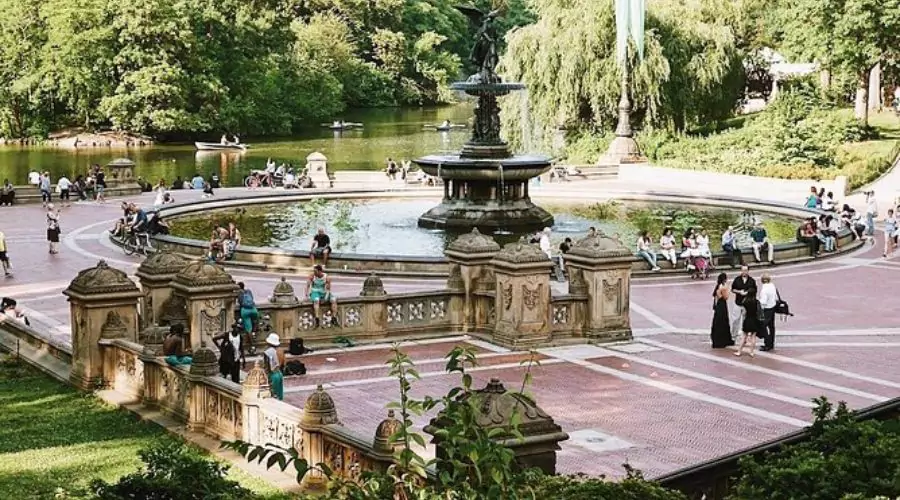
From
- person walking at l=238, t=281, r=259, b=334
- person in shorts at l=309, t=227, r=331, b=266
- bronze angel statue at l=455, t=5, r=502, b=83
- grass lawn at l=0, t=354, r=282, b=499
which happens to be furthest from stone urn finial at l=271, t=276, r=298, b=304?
bronze angel statue at l=455, t=5, r=502, b=83

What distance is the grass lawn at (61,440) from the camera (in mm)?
11305

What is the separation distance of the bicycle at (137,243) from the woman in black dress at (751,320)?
54.5ft

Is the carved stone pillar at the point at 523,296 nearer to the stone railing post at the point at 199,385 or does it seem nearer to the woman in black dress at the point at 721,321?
the woman in black dress at the point at 721,321

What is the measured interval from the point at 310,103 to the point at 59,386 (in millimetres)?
Result: 86924

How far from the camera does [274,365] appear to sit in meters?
15.5

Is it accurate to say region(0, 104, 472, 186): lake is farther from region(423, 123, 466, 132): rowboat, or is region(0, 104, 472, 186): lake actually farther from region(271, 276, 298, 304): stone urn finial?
region(271, 276, 298, 304): stone urn finial

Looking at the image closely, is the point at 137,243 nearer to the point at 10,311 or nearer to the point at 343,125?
the point at 10,311

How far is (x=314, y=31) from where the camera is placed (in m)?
109

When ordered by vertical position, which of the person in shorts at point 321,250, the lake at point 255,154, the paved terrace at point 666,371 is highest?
the lake at point 255,154

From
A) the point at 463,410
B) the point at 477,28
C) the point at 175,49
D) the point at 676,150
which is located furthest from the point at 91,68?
the point at 463,410

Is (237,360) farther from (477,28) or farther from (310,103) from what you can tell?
(310,103)

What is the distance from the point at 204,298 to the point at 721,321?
8111 mm

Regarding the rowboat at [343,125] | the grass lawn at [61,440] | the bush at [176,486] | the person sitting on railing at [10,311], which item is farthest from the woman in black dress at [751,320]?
the rowboat at [343,125]

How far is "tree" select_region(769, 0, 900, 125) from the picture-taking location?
56281mm
